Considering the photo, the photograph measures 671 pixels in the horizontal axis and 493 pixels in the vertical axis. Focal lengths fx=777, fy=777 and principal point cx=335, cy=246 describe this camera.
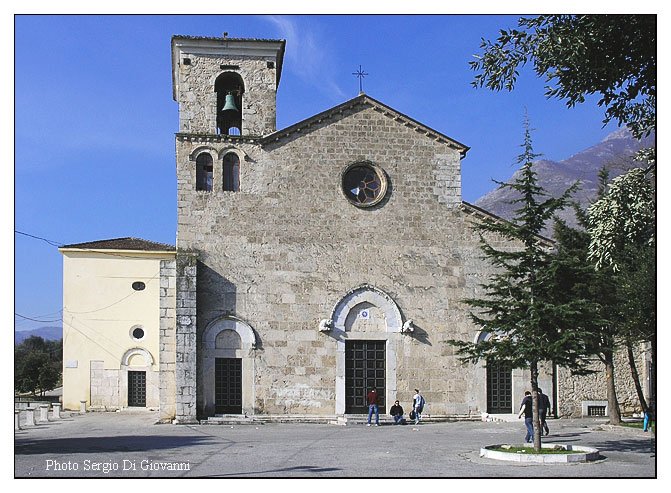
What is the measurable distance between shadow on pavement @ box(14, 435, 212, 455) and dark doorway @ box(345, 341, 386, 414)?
21.1 feet

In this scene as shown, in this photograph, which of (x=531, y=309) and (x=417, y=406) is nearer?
(x=531, y=309)

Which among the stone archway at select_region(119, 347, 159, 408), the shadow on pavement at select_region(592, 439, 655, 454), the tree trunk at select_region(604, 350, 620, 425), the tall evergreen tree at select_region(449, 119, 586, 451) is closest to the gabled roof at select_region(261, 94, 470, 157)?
the tree trunk at select_region(604, 350, 620, 425)

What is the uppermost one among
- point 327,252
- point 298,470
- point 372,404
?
point 327,252

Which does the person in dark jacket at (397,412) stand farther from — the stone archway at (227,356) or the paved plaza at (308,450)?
the stone archway at (227,356)

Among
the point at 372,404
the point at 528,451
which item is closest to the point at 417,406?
the point at 372,404

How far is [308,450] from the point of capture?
58.4ft

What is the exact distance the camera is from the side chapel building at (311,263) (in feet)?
82.7

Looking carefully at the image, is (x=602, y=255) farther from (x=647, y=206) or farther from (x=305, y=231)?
(x=305, y=231)

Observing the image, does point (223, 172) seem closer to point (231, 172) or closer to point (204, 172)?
point (231, 172)

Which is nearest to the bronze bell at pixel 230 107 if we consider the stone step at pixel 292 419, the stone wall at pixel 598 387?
the stone step at pixel 292 419

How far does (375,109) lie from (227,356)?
9.85 m

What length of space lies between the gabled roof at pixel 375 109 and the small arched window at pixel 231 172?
1.14 meters

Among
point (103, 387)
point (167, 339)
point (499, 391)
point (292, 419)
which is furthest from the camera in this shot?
point (103, 387)

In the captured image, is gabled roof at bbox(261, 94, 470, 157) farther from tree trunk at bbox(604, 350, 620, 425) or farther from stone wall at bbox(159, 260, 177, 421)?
tree trunk at bbox(604, 350, 620, 425)
